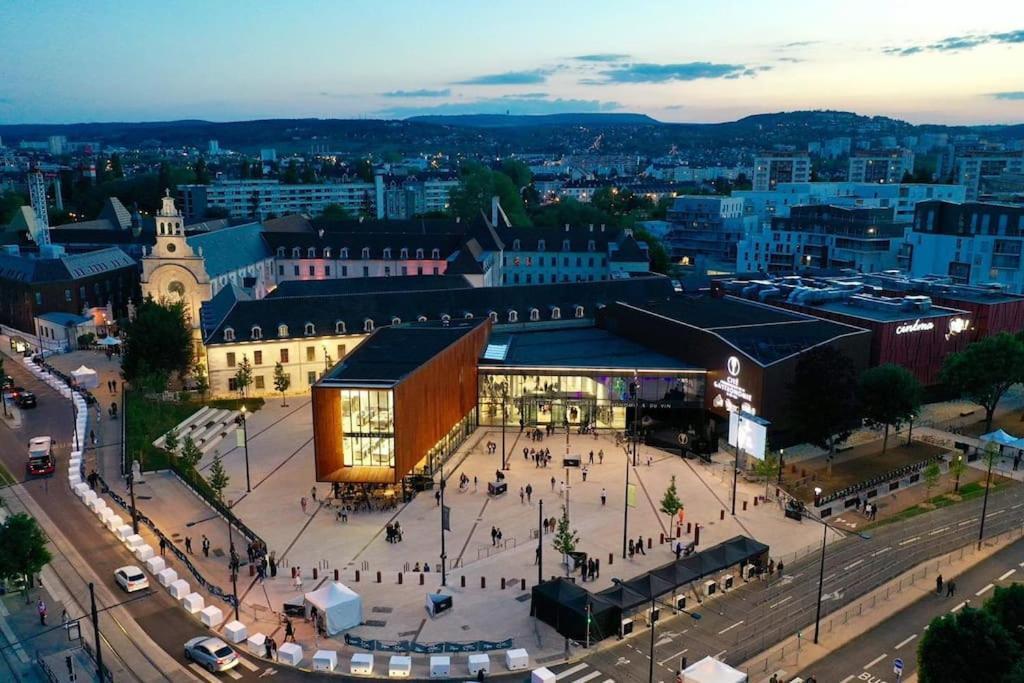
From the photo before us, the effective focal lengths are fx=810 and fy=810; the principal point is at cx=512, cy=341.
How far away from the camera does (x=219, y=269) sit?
92625 millimetres

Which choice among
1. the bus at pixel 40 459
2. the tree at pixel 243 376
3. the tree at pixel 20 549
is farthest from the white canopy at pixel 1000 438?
the bus at pixel 40 459

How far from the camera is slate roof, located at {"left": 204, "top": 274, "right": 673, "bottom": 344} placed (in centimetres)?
7525

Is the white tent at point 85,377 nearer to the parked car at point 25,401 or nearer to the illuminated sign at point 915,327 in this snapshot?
the parked car at point 25,401

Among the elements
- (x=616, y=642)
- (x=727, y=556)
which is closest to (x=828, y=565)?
(x=727, y=556)

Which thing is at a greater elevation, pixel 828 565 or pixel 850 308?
pixel 850 308

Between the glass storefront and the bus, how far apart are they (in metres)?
32.0

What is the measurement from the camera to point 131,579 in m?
39.0

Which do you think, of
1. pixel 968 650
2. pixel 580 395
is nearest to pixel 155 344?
pixel 580 395

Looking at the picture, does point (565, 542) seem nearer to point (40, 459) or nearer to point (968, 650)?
point (968, 650)

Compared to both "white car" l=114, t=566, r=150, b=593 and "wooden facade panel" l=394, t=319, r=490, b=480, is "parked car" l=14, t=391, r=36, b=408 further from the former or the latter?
Result: "wooden facade panel" l=394, t=319, r=490, b=480

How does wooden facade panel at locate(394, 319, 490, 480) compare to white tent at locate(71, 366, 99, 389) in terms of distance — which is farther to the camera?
white tent at locate(71, 366, 99, 389)

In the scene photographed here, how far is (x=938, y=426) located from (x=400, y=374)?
46.0 meters

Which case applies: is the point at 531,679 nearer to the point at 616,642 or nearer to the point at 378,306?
the point at 616,642

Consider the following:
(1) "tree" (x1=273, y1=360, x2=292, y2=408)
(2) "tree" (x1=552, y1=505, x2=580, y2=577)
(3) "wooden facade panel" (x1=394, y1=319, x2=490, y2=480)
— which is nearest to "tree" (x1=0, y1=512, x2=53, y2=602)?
(3) "wooden facade panel" (x1=394, y1=319, x2=490, y2=480)
